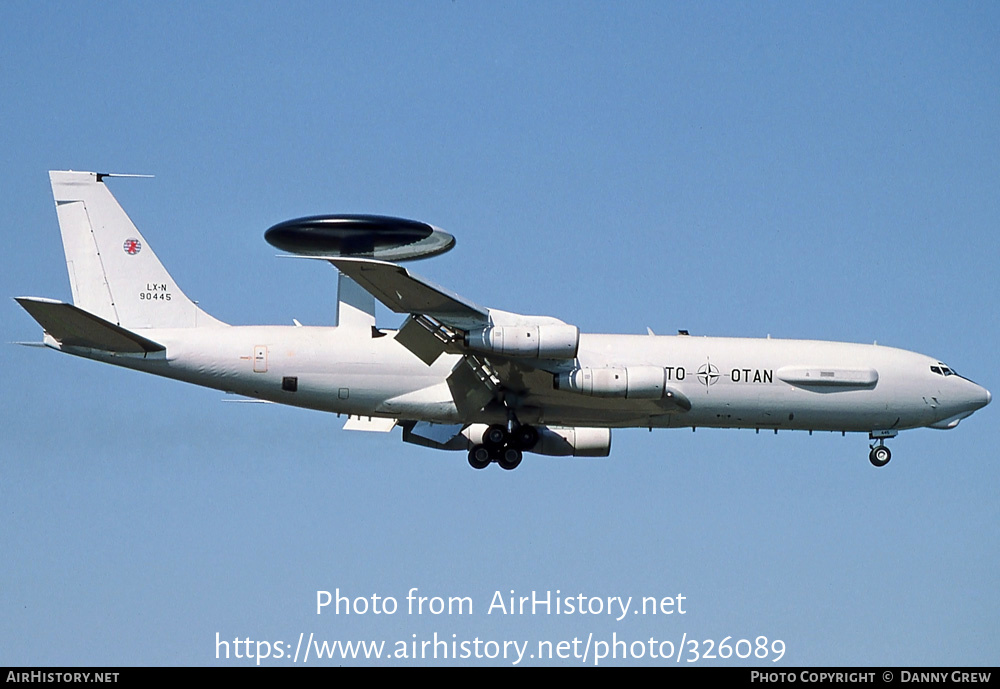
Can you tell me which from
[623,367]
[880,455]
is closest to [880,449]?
[880,455]

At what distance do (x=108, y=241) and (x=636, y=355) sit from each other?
40.5 ft

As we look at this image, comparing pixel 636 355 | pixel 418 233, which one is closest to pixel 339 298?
pixel 418 233

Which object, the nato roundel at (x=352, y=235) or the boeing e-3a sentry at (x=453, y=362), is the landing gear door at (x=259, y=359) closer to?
the boeing e-3a sentry at (x=453, y=362)

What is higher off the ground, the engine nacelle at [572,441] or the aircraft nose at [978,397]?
the aircraft nose at [978,397]

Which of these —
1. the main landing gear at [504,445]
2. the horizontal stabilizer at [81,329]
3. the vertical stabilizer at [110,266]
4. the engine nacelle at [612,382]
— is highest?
the vertical stabilizer at [110,266]

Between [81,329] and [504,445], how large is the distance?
9603 mm

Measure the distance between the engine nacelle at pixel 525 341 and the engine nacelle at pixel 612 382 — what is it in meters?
0.87

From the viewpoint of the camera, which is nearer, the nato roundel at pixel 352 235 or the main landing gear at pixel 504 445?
the nato roundel at pixel 352 235

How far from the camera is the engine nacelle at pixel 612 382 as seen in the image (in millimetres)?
26609

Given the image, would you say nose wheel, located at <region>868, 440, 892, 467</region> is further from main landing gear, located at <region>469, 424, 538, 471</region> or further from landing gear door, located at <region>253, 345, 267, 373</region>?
landing gear door, located at <region>253, 345, 267, 373</region>

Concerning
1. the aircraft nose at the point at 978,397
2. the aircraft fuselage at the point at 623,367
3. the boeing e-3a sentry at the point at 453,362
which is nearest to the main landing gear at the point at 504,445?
the boeing e-3a sentry at the point at 453,362

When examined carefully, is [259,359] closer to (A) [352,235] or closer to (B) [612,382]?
(A) [352,235]

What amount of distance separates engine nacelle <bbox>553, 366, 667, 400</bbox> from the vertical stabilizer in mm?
8148

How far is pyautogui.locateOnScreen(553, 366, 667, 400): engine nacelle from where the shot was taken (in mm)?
26609
